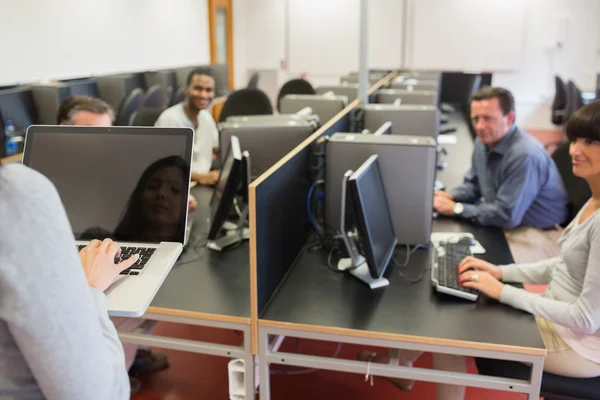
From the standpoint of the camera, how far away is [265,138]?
7.88 feet

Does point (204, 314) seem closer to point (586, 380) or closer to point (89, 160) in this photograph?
point (89, 160)

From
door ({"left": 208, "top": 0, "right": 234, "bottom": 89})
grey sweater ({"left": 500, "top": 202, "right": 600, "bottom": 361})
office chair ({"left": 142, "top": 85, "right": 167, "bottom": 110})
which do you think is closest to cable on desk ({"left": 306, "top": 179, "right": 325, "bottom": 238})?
grey sweater ({"left": 500, "top": 202, "right": 600, "bottom": 361})

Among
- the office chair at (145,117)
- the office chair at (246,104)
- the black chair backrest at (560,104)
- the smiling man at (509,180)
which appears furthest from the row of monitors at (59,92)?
the black chair backrest at (560,104)

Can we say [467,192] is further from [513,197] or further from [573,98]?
[573,98]

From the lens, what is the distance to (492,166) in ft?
8.73

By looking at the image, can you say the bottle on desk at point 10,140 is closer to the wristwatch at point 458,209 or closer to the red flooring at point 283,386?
the red flooring at point 283,386

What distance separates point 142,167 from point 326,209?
38.3 inches

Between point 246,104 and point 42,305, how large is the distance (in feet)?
11.1

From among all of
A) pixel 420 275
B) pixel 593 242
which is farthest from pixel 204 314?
pixel 593 242

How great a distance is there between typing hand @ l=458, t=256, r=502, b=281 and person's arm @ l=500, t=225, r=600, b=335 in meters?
0.20

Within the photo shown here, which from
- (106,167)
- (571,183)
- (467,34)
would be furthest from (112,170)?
(467,34)

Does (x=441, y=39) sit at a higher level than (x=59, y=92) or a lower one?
higher

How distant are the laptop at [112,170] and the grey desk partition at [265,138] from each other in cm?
96

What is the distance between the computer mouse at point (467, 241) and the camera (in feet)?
7.03
